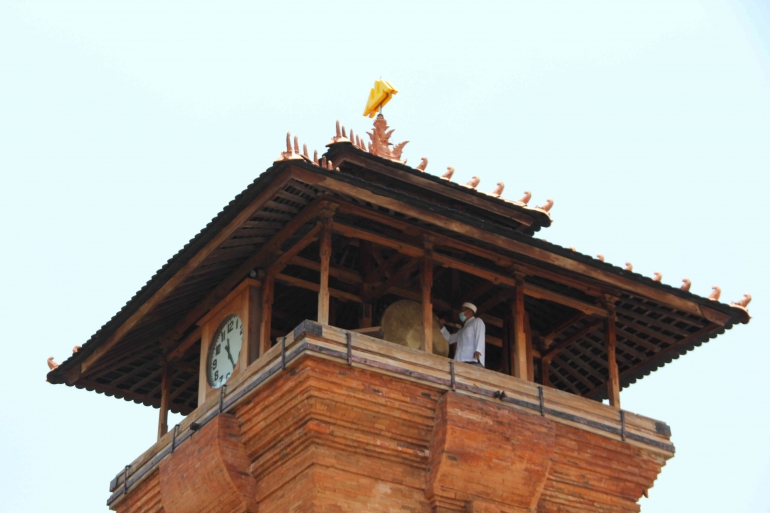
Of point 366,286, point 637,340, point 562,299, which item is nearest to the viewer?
point 366,286

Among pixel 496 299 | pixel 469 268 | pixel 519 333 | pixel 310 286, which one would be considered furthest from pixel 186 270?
pixel 519 333

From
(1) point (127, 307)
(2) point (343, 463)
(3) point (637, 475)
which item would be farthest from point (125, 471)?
(3) point (637, 475)

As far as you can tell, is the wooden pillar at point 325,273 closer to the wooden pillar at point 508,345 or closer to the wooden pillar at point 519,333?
the wooden pillar at point 519,333

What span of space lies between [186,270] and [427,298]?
11.1 feet

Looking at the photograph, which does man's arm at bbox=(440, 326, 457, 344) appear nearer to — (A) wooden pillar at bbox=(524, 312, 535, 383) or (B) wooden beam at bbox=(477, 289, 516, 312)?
(B) wooden beam at bbox=(477, 289, 516, 312)

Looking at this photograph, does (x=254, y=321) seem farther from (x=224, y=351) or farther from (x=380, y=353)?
(x=380, y=353)

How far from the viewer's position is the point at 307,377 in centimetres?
2388

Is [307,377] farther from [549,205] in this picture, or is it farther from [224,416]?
[549,205]

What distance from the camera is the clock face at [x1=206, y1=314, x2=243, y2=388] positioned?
26453 millimetres

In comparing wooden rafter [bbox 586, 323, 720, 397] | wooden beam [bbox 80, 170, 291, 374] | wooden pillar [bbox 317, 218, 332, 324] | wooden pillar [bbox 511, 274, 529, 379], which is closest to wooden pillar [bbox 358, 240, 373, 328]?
wooden pillar [bbox 317, 218, 332, 324]

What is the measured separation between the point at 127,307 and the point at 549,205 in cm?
648

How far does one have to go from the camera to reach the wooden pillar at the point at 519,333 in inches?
1043

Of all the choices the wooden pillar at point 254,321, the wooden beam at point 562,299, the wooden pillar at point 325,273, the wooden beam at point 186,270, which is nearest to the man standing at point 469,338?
the wooden beam at point 562,299

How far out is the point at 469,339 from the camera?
2652 cm
